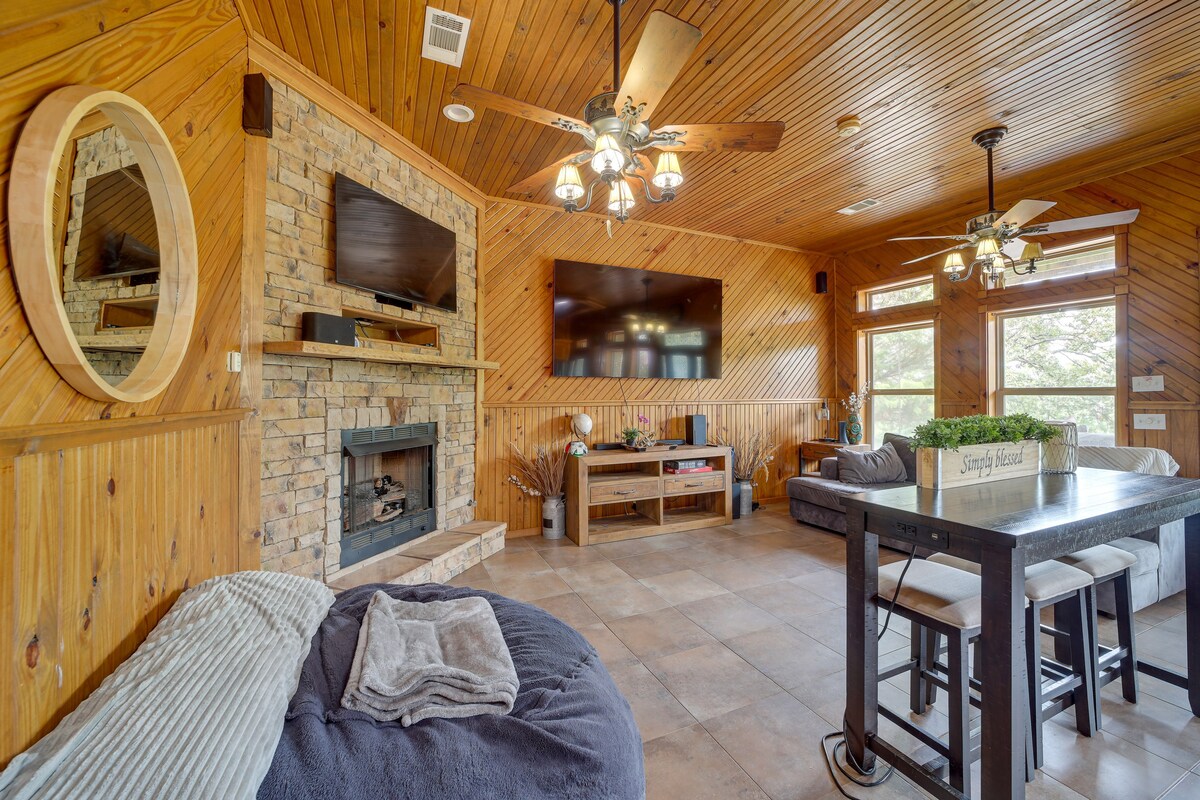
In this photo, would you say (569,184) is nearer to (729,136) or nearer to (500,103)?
(500,103)

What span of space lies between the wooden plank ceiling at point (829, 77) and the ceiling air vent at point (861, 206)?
1.54ft

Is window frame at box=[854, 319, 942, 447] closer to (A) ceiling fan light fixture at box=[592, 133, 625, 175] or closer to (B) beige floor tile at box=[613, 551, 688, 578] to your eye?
(B) beige floor tile at box=[613, 551, 688, 578]

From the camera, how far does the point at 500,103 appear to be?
83.4 inches

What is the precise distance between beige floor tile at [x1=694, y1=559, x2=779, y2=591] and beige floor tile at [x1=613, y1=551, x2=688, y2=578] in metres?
0.20

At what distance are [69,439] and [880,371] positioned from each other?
6.93 m

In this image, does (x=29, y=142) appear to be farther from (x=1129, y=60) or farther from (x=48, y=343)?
(x=1129, y=60)

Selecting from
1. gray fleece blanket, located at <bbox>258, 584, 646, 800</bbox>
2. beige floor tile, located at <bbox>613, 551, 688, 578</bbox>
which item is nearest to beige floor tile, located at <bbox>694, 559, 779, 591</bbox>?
beige floor tile, located at <bbox>613, 551, 688, 578</bbox>

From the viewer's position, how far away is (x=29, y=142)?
1067 millimetres

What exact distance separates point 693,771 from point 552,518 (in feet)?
9.76

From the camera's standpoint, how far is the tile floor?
1.71m

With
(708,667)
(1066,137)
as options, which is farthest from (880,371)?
(708,667)

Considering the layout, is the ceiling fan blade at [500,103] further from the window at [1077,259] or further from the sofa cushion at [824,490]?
the window at [1077,259]

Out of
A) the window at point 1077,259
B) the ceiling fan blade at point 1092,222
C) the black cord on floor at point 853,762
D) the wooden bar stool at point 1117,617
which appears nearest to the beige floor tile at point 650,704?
the black cord on floor at point 853,762

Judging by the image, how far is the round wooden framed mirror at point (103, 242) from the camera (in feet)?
3.56
